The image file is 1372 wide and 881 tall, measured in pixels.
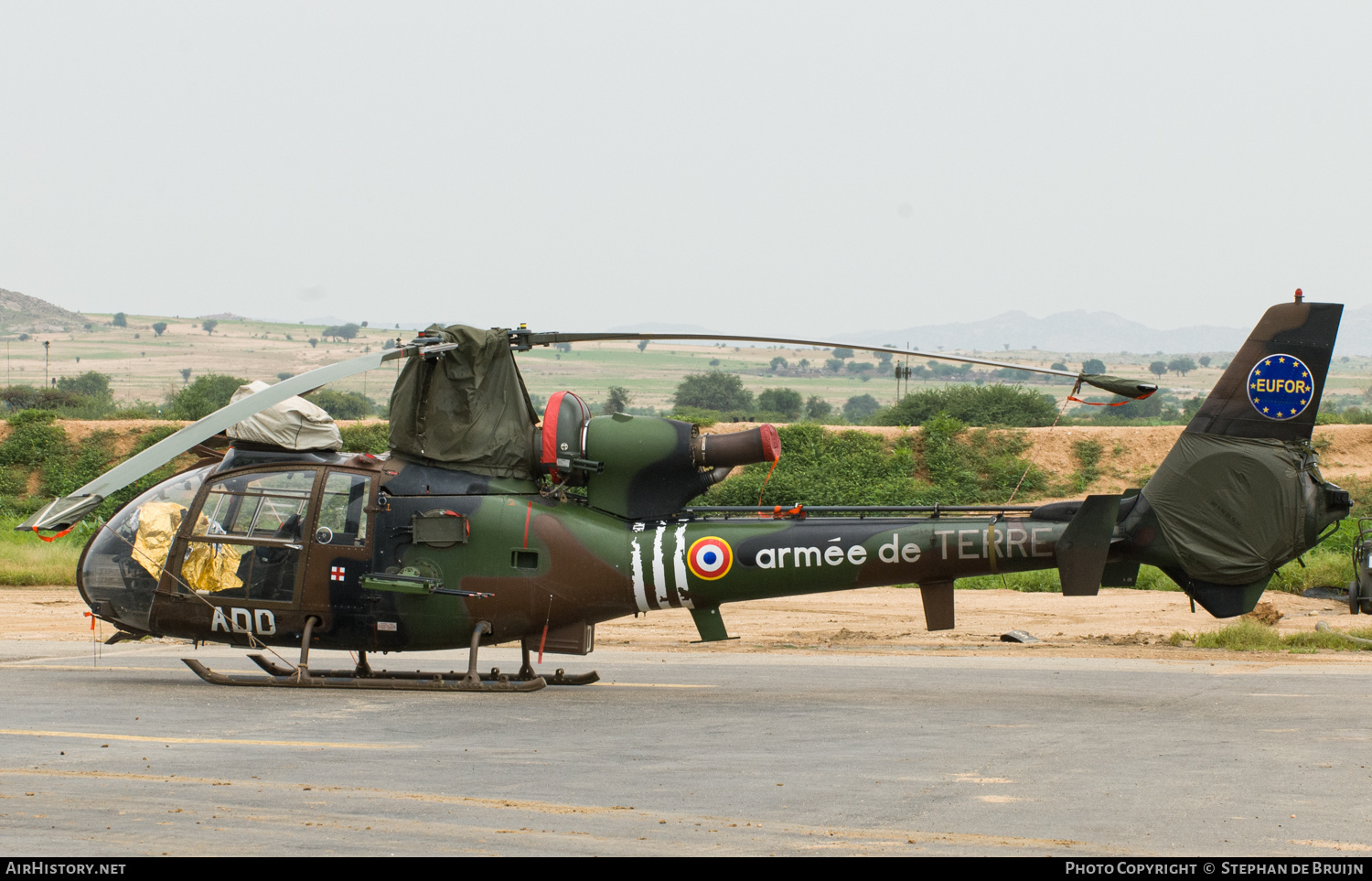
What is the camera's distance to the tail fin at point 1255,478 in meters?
10.5

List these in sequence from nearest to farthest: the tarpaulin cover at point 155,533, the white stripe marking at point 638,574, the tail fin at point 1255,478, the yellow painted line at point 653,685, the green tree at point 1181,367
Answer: the tail fin at point 1255,478, the white stripe marking at point 638,574, the tarpaulin cover at point 155,533, the yellow painted line at point 653,685, the green tree at point 1181,367

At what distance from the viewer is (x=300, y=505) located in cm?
1141

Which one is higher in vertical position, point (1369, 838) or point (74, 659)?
point (1369, 838)

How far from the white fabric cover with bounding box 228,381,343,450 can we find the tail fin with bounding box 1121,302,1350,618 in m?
8.21

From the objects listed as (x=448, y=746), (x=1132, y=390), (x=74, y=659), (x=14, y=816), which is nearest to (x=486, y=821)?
(x=448, y=746)

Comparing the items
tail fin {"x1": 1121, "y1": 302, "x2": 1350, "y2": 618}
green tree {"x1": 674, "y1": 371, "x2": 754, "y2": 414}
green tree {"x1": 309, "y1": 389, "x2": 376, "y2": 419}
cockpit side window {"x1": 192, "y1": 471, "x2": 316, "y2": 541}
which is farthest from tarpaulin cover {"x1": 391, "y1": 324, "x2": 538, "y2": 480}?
green tree {"x1": 674, "y1": 371, "x2": 754, "y2": 414}

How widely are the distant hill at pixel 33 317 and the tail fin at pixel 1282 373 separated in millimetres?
182120

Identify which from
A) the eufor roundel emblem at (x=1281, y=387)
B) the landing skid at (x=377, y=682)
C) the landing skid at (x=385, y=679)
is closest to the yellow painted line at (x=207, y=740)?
the landing skid at (x=385, y=679)

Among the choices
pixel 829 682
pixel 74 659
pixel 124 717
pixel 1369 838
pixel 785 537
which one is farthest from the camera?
pixel 74 659

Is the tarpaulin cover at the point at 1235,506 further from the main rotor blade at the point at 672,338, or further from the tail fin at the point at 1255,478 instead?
the main rotor blade at the point at 672,338

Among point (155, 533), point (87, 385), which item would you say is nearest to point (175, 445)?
point (155, 533)

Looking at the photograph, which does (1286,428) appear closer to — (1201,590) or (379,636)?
(1201,590)

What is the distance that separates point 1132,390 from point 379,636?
7264mm

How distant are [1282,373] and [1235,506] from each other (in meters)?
1.27
